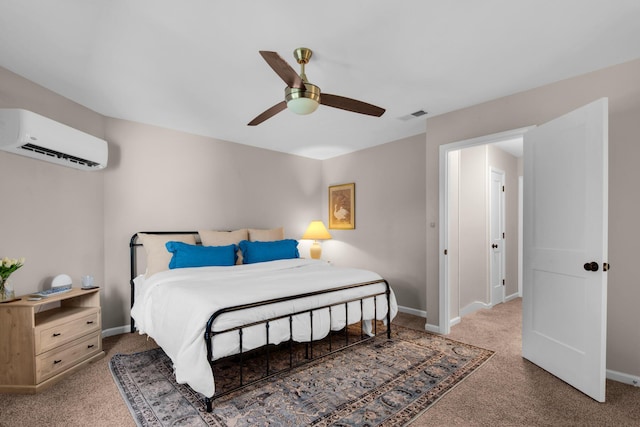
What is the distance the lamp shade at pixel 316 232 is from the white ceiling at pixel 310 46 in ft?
8.45

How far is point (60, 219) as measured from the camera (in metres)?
3.12

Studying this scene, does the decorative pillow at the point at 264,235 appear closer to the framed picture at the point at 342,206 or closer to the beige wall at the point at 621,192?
the framed picture at the point at 342,206

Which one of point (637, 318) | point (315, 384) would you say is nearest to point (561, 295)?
point (637, 318)

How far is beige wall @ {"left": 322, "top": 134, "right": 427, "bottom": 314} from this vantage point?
447cm

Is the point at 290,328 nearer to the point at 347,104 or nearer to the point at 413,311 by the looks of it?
the point at 347,104

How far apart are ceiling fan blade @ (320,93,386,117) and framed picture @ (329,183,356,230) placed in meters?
2.82

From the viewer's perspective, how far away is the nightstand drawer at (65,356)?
2436 mm

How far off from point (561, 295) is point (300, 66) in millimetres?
2784

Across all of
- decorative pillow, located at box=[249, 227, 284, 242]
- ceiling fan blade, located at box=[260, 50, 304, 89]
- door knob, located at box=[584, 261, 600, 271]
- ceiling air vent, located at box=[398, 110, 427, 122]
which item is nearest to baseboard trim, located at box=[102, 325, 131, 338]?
decorative pillow, located at box=[249, 227, 284, 242]

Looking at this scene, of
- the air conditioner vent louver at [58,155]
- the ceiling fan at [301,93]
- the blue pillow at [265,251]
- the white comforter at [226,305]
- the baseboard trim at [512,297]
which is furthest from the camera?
the baseboard trim at [512,297]

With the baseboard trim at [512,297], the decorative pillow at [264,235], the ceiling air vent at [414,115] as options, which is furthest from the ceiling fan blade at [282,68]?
the baseboard trim at [512,297]

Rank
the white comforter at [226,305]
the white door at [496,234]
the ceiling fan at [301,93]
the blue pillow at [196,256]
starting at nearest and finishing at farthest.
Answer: the ceiling fan at [301,93], the white comforter at [226,305], the blue pillow at [196,256], the white door at [496,234]

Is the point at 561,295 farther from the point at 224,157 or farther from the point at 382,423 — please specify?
the point at 224,157

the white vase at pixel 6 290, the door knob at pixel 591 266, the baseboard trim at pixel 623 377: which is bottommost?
the baseboard trim at pixel 623 377
